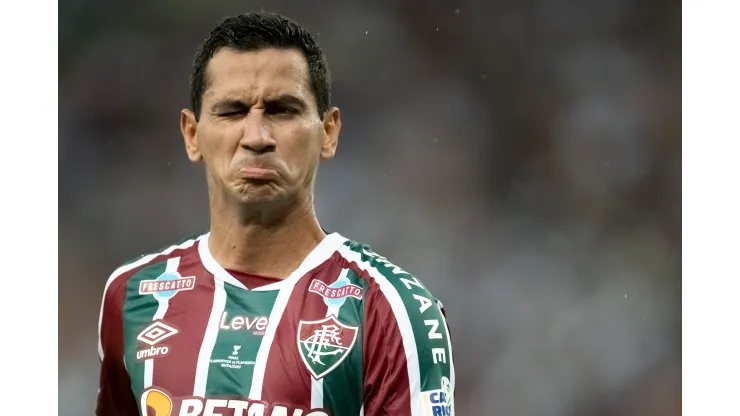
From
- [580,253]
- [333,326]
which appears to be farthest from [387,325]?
[580,253]

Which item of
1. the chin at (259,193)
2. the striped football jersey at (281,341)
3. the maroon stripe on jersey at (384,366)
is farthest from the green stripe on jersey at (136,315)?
the maroon stripe on jersey at (384,366)

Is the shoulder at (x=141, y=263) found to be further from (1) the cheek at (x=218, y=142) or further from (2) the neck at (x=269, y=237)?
(1) the cheek at (x=218, y=142)

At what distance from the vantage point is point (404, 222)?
5250mm

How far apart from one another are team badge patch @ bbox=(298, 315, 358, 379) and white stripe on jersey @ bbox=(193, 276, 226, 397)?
280mm

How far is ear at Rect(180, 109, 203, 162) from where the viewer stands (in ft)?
10.2

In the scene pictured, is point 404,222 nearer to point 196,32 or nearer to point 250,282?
point 196,32

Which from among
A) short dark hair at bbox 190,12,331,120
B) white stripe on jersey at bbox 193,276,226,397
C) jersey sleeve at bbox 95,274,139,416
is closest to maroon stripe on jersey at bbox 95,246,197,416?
jersey sleeve at bbox 95,274,139,416

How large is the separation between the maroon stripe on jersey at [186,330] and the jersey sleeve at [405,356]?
53 centimetres

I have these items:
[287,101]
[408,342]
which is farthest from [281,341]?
[287,101]

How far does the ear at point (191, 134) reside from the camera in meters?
3.10

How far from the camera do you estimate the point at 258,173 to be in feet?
9.38

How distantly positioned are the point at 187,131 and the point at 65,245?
1487mm
